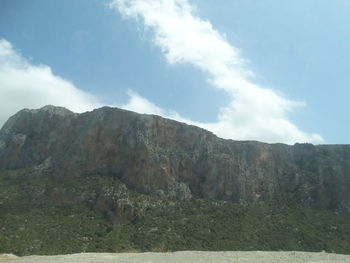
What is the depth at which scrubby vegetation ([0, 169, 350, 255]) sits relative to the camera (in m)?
68.2

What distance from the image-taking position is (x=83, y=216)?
77375 mm

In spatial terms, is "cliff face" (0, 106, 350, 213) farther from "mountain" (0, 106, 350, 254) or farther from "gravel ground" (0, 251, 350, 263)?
"gravel ground" (0, 251, 350, 263)

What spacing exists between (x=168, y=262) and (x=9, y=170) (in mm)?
70563

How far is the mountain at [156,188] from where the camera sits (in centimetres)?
7112

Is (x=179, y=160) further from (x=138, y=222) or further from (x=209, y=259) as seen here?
(x=209, y=259)

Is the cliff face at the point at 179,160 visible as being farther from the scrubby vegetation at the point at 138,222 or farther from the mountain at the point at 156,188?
the scrubby vegetation at the point at 138,222

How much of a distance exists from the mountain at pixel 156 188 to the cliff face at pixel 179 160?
8.3 inches

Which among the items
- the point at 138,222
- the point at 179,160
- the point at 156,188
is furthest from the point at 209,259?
the point at 179,160

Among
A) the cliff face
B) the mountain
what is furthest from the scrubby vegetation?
the cliff face

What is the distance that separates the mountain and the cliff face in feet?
0.69

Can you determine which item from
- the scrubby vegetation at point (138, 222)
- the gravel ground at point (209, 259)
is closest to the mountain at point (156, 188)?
the scrubby vegetation at point (138, 222)

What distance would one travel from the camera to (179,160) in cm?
9444

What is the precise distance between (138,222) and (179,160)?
20720 millimetres

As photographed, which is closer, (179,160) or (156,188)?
(156,188)
